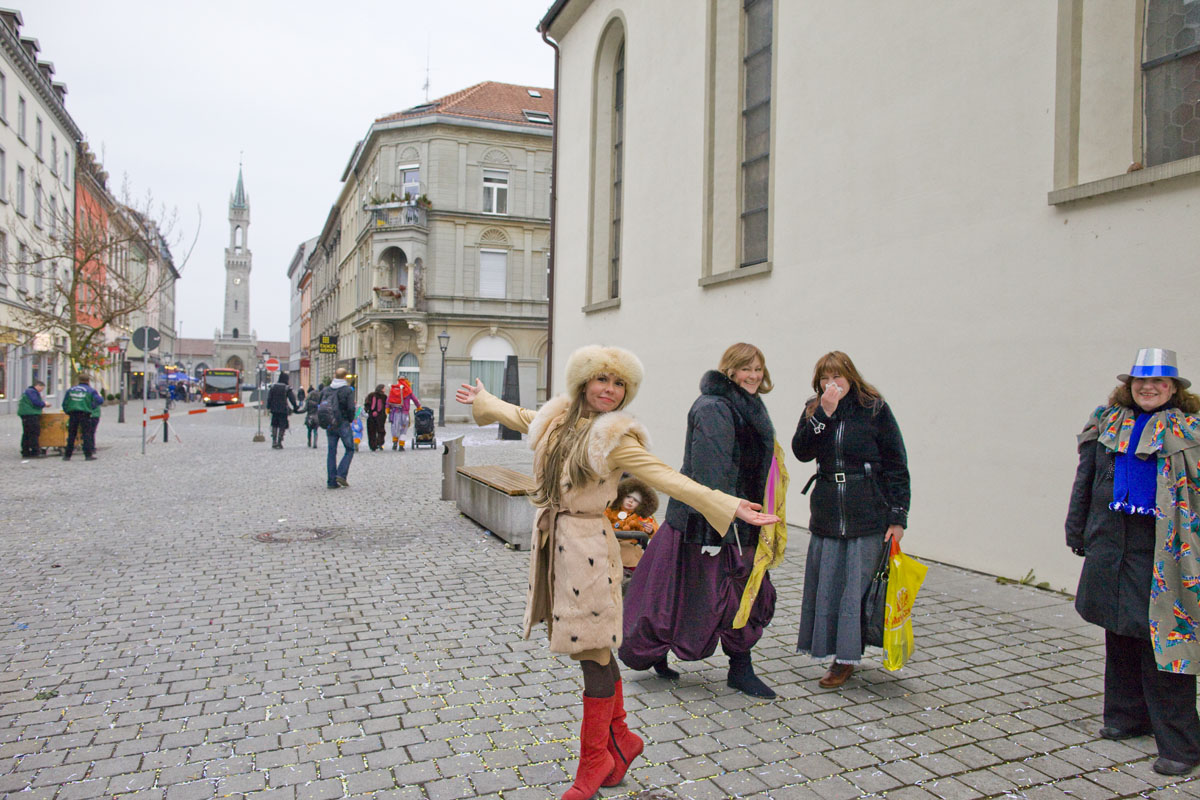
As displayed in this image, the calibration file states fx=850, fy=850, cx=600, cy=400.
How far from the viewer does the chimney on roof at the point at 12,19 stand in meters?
32.1

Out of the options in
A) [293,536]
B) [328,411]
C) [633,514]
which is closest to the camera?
[633,514]

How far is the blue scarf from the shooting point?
142 inches

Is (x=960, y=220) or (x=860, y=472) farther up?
(x=960, y=220)

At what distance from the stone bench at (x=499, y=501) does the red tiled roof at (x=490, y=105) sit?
31.0 m

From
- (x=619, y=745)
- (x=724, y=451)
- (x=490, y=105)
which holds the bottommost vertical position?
(x=619, y=745)

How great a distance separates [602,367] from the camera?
3287 mm

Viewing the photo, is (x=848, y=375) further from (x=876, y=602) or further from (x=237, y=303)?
(x=237, y=303)

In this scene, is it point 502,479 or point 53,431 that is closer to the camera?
point 502,479

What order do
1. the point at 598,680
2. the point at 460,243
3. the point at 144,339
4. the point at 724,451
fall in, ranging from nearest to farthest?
the point at 598,680, the point at 724,451, the point at 144,339, the point at 460,243

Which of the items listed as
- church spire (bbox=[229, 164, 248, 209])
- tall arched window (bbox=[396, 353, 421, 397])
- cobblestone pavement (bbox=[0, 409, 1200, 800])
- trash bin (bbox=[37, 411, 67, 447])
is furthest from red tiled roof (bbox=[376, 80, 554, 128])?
church spire (bbox=[229, 164, 248, 209])

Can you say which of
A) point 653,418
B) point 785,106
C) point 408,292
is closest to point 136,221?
point 408,292

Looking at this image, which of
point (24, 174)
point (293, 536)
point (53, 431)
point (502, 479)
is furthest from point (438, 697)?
point (24, 174)

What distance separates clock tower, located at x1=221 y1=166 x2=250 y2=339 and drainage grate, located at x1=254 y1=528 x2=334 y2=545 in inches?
5181

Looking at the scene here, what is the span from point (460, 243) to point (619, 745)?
1449 inches
